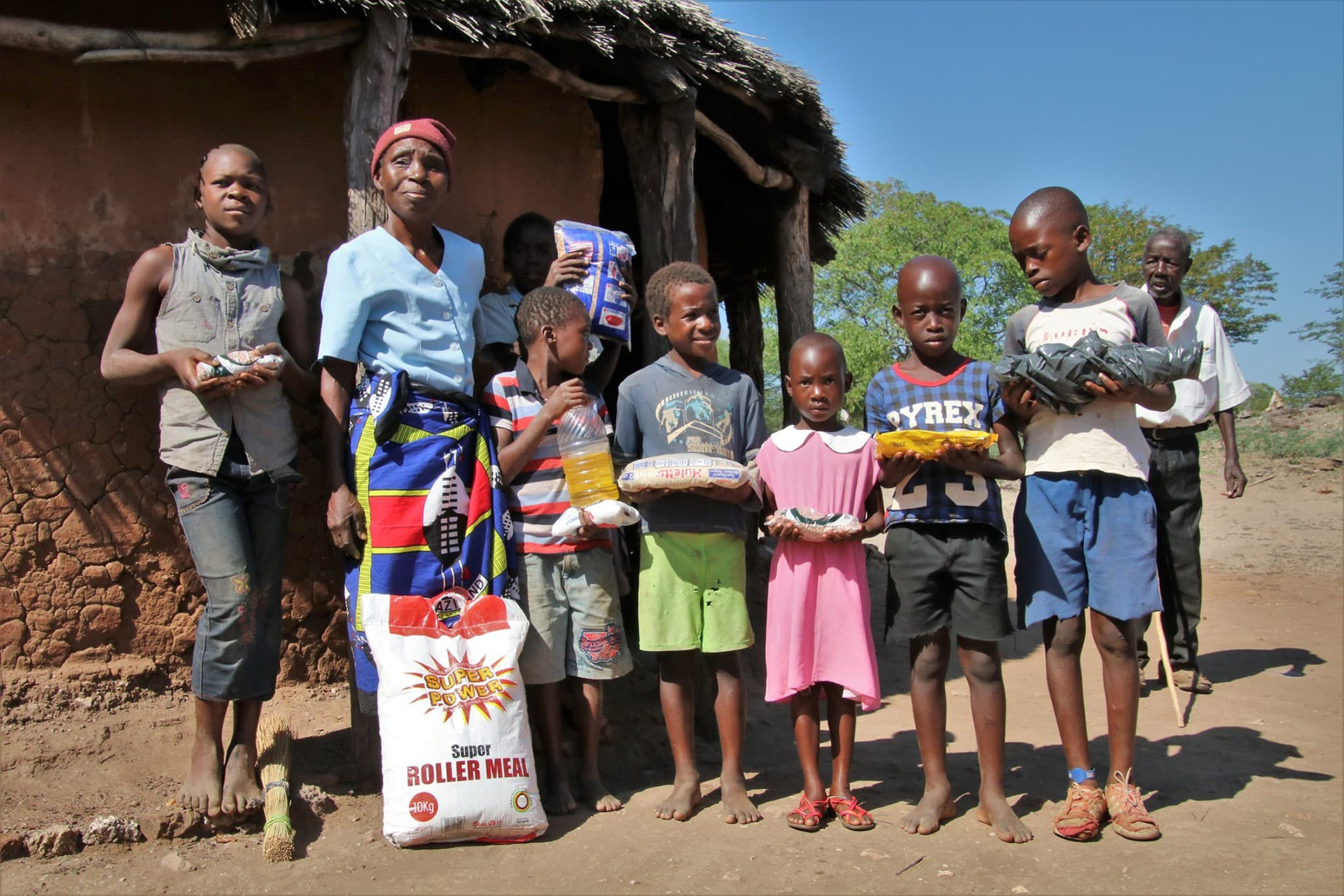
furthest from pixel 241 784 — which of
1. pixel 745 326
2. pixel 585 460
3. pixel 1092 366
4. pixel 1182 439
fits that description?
pixel 745 326

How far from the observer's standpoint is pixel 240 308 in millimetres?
3131

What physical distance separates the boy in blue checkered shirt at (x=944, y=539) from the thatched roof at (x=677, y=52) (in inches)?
69.8

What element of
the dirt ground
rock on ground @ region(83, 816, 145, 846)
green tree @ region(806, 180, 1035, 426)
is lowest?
the dirt ground

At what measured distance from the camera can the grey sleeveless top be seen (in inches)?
118

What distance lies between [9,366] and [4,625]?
838mm

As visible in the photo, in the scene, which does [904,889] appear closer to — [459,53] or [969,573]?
[969,573]

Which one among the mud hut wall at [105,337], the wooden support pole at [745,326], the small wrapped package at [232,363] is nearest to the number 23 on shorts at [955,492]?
the small wrapped package at [232,363]

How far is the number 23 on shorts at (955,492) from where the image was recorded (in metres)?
3.03

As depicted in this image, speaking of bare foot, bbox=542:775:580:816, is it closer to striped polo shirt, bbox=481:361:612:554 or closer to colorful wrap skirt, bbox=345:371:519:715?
colorful wrap skirt, bbox=345:371:519:715

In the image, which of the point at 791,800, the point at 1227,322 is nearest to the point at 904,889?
the point at 791,800

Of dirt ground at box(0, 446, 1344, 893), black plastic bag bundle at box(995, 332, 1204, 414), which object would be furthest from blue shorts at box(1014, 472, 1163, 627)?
dirt ground at box(0, 446, 1344, 893)

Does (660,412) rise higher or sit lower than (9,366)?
lower

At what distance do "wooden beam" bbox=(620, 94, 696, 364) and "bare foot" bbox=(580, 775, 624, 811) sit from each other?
194 centimetres

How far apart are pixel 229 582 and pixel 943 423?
6.98 ft
